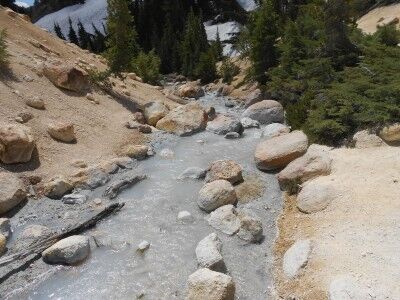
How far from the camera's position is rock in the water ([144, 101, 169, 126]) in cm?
1972

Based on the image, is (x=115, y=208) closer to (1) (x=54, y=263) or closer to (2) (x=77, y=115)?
(1) (x=54, y=263)

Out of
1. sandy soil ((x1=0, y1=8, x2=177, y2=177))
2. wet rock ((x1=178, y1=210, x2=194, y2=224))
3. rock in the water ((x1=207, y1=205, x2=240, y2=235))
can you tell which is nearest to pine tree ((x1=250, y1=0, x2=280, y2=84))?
sandy soil ((x1=0, y1=8, x2=177, y2=177))

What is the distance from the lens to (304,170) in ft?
40.3

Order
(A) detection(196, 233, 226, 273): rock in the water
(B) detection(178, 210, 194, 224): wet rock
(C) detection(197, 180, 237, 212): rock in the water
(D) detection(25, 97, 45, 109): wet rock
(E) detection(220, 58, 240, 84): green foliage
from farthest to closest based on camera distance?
(E) detection(220, 58, 240, 84): green foliage → (D) detection(25, 97, 45, 109): wet rock → (C) detection(197, 180, 237, 212): rock in the water → (B) detection(178, 210, 194, 224): wet rock → (A) detection(196, 233, 226, 273): rock in the water

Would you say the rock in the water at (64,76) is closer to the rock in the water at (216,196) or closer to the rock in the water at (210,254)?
the rock in the water at (216,196)

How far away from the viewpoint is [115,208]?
11898 mm

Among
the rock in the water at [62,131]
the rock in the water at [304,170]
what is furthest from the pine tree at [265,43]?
the rock in the water at [62,131]

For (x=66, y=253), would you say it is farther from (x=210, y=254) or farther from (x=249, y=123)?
(x=249, y=123)

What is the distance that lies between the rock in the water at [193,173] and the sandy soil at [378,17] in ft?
77.8

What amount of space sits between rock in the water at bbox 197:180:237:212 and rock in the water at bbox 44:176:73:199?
175 inches

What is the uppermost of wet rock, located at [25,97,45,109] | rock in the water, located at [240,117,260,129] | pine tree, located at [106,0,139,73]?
pine tree, located at [106,0,139,73]

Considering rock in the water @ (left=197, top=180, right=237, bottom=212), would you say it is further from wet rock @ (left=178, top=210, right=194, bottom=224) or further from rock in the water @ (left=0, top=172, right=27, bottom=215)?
rock in the water @ (left=0, top=172, right=27, bottom=215)

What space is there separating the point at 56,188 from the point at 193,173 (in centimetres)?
466

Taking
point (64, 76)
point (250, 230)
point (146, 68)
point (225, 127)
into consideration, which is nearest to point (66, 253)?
point (250, 230)
